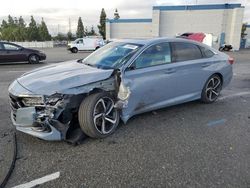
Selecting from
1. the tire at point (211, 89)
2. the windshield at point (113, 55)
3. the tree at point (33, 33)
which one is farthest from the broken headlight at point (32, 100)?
the tree at point (33, 33)

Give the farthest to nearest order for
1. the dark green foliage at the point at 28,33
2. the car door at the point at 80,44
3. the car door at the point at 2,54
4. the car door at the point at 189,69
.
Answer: the dark green foliage at the point at 28,33 → the car door at the point at 80,44 → the car door at the point at 2,54 → the car door at the point at 189,69

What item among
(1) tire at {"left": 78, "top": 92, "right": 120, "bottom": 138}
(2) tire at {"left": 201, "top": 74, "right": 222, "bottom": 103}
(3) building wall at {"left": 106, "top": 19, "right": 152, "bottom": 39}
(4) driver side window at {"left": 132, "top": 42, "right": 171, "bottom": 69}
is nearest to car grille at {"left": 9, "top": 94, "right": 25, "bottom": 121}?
(1) tire at {"left": 78, "top": 92, "right": 120, "bottom": 138}

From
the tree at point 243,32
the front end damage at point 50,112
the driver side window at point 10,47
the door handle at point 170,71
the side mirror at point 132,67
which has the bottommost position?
the front end damage at point 50,112

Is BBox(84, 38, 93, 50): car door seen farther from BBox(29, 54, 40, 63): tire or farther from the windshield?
the windshield

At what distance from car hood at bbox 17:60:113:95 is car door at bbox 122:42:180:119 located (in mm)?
466

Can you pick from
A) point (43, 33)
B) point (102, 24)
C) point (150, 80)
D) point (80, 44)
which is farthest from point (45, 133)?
point (43, 33)

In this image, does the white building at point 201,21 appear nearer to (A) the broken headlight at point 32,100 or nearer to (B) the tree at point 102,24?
(B) the tree at point 102,24

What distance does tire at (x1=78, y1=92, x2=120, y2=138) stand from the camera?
347 cm

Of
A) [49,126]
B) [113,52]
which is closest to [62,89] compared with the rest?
[49,126]

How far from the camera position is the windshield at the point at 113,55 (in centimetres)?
419

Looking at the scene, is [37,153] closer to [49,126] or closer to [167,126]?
[49,126]

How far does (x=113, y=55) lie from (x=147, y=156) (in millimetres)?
2121

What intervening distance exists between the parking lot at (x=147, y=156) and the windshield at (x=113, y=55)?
115 cm

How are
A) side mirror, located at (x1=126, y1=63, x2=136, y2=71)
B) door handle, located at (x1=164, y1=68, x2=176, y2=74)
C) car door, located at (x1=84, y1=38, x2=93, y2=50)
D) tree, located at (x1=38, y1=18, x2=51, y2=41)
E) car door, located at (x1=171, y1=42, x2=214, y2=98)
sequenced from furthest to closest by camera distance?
tree, located at (x1=38, y1=18, x2=51, y2=41) → car door, located at (x1=84, y1=38, x2=93, y2=50) → car door, located at (x1=171, y1=42, x2=214, y2=98) → door handle, located at (x1=164, y1=68, x2=176, y2=74) → side mirror, located at (x1=126, y1=63, x2=136, y2=71)
